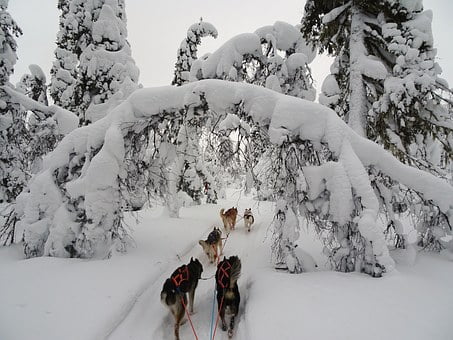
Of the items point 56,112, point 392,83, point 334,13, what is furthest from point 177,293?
point 334,13

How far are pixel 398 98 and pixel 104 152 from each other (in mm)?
7665

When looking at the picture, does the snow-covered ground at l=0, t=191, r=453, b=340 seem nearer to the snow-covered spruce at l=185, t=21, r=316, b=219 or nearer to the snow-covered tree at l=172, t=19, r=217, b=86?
the snow-covered spruce at l=185, t=21, r=316, b=219

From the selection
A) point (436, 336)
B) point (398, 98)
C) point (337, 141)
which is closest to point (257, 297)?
point (436, 336)

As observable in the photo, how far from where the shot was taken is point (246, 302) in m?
4.80

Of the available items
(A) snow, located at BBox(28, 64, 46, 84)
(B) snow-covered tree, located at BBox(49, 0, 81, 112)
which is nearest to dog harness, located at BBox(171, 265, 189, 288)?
(B) snow-covered tree, located at BBox(49, 0, 81, 112)

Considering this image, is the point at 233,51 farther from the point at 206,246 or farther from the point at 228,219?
the point at 228,219

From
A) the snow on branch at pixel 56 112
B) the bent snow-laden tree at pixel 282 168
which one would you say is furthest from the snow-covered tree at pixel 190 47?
the bent snow-laden tree at pixel 282 168

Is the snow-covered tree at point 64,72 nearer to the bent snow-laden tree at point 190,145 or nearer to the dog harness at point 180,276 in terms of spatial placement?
the bent snow-laden tree at point 190,145

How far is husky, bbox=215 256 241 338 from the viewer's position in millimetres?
4184

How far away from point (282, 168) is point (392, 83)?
4.16 meters

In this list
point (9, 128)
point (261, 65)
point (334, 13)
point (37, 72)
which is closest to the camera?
point (334, 13)

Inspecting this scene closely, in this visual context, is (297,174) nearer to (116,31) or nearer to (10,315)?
(10,315)

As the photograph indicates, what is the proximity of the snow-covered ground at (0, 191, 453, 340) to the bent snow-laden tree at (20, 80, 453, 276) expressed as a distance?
565 mm

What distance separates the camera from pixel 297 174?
547 cm
